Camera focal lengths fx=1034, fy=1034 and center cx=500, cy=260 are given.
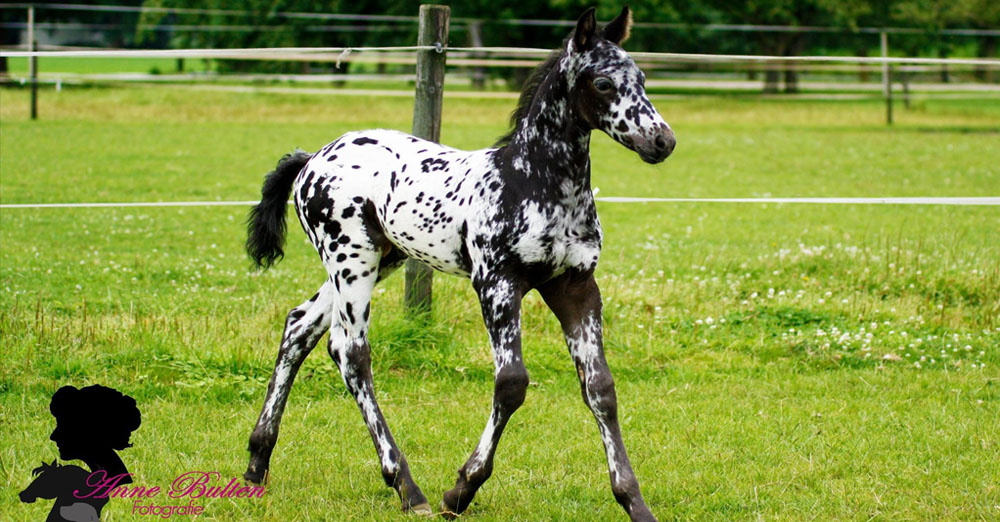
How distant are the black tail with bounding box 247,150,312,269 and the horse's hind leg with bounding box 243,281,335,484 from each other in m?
0.39

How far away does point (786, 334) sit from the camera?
698cm

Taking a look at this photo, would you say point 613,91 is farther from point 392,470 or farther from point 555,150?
point 392,470

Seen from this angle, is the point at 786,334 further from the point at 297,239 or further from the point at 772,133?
the point at 772,133

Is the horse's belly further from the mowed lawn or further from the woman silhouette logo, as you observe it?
the woman silhouette logo

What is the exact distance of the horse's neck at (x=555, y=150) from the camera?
161 inches

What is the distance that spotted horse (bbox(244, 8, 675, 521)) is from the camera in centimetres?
400

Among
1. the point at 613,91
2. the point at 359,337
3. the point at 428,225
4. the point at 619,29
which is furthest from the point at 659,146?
the point at 359,337

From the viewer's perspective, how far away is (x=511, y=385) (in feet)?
13.3

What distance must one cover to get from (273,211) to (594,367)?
1.86m

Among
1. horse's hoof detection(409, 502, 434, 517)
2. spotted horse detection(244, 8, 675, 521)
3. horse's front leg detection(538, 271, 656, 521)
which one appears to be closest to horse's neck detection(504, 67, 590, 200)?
spotted horse detection(244, 8, 675, 521)

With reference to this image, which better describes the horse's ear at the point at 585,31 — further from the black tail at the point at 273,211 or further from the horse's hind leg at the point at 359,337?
the black tail at the point at 273,211

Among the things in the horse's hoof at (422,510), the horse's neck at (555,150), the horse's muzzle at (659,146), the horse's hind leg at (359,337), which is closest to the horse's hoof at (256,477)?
the horse's hind leg at (359,337)

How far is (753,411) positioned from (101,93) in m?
24.1

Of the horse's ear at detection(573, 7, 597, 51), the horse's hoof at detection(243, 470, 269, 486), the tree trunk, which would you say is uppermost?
the tree trunk
